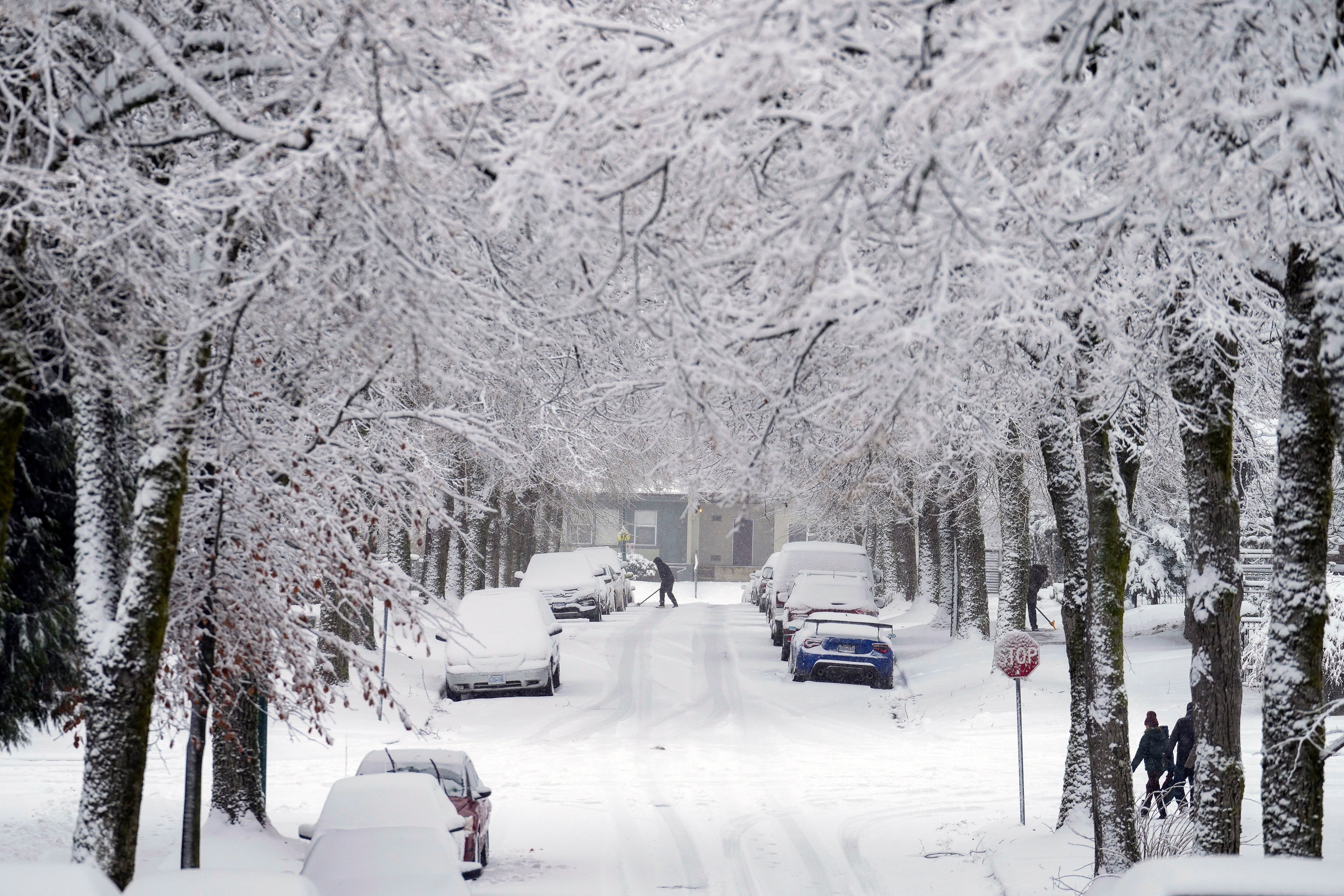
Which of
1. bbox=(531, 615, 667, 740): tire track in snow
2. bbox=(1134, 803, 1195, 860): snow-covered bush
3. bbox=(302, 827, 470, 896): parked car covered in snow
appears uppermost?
bbox=(302, 827, 470, 896): parked car covered in snow

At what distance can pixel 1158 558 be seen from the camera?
3428 cm

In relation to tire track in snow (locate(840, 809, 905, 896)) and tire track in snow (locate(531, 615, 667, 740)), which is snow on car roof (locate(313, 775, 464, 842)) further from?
tire track in snow (locate(531, 615, 667, 740))

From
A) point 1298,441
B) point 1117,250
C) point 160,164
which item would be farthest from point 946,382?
point 160,164

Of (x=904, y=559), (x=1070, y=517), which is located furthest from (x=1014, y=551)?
(x=904, y=559)

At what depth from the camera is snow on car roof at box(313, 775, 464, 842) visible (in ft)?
33.0

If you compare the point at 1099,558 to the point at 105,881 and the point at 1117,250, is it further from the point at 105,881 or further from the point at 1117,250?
the point at 105,881

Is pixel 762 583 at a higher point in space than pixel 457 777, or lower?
higher

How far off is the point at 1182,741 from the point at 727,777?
19.0 feet

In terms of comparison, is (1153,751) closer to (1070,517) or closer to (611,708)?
(1070,517)

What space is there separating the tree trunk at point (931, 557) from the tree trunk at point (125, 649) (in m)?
27.3

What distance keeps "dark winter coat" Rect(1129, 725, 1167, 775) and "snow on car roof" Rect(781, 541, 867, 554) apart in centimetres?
1808

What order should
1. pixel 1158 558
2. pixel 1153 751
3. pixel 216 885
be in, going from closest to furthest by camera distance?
pixel 216 885 → pixel 1153 751 → pixel 1158 558

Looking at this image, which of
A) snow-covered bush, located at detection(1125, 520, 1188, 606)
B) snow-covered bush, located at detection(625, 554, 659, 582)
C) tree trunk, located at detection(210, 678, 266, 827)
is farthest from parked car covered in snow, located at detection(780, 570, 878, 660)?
snow-covered bush, located at detection(625, 554, 659, 582)

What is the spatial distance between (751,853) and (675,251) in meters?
8.10
